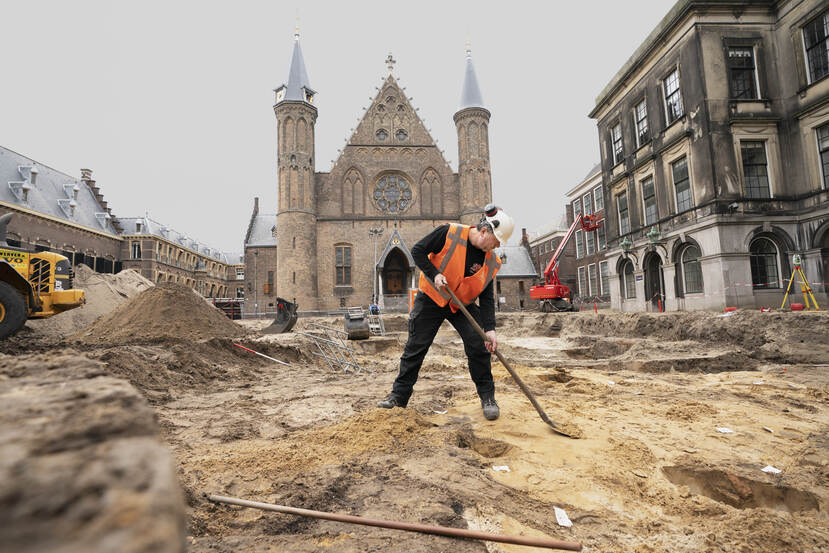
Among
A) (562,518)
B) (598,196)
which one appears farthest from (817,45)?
(598,196)

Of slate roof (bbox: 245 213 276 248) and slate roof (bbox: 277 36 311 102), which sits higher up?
slate roof (bbox: 277 36 311 102)

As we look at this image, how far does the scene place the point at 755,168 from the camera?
13578 mm

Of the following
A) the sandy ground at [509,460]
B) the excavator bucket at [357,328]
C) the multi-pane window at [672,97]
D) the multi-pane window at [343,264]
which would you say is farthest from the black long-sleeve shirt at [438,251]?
the multi-pane window at [343,264]

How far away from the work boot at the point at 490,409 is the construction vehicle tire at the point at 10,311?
8.86 metres

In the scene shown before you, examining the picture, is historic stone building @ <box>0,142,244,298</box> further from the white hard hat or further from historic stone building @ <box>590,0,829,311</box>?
historic stone building @ <box>590,0,829,311</box>

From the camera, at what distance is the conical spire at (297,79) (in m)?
28.2

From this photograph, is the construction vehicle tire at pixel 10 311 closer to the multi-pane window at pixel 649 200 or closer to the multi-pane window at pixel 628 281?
the multi-pane window at pixel 649 200

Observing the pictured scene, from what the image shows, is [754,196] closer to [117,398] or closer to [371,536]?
[371,536]

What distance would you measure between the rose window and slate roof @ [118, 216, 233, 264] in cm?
2515

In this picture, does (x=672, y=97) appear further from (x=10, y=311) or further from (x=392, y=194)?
(x=10, y=311)

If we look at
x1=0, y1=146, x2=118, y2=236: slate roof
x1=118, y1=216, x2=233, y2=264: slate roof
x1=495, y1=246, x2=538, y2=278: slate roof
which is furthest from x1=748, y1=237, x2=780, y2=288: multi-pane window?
x1=118, y1=216, x2=233, y2=264: slate roof

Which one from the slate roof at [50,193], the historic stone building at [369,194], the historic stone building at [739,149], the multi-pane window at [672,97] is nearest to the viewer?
the historic stone building at [739,149]

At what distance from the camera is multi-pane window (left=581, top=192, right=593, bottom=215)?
32219 millimetres

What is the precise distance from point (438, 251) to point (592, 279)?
31030 mm
